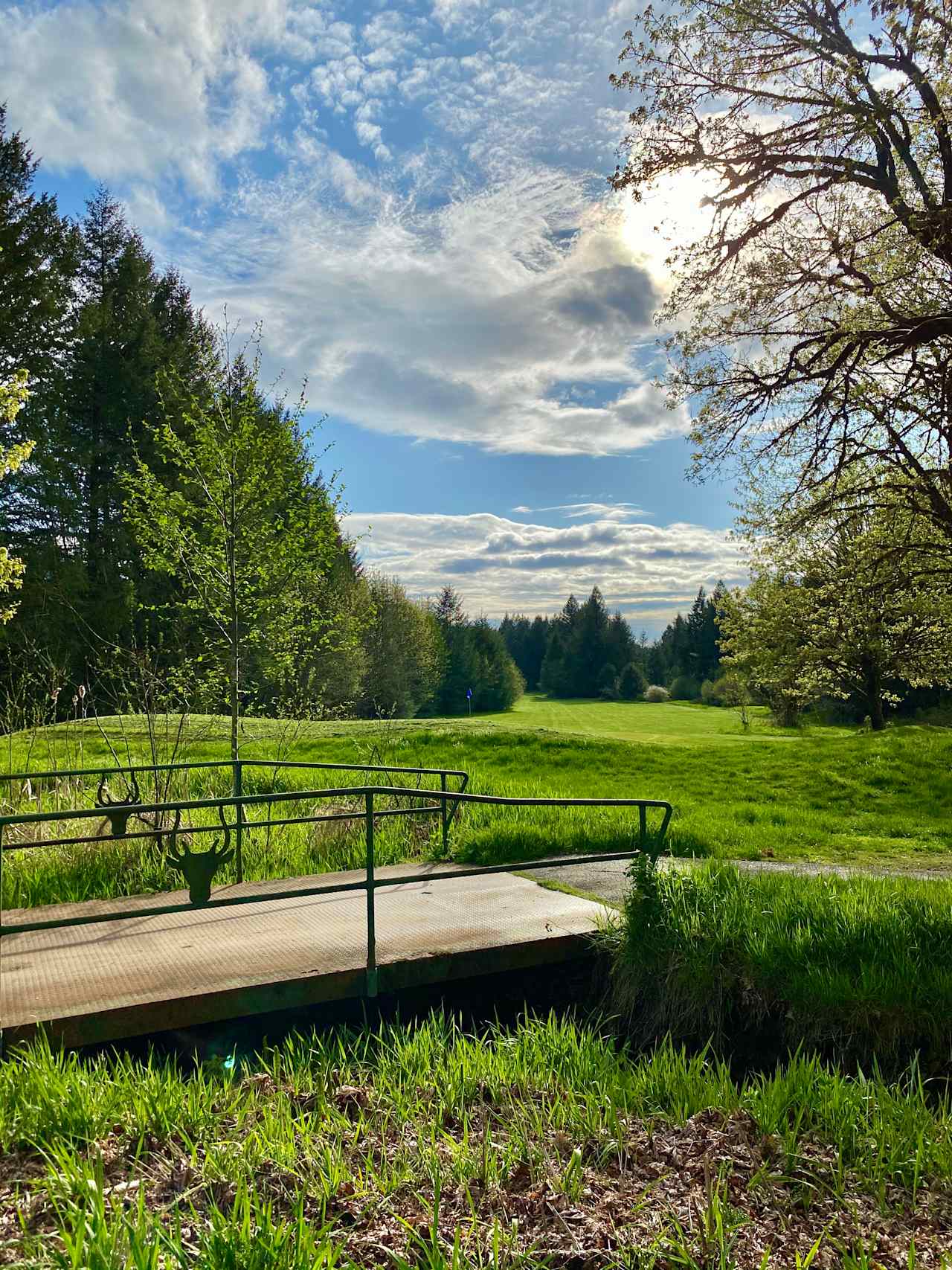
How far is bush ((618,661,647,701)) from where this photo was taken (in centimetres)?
8156

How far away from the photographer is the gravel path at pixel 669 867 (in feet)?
24.8

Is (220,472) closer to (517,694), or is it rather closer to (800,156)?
(800,156)

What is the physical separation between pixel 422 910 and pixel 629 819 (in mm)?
3996

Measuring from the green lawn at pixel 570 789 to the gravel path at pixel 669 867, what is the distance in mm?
286

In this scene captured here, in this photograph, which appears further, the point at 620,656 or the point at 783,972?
the point at 620,656

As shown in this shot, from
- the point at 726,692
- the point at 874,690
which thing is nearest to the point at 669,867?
the point at 874,690

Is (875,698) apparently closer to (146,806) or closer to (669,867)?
(669,867)

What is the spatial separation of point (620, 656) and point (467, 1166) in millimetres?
86195

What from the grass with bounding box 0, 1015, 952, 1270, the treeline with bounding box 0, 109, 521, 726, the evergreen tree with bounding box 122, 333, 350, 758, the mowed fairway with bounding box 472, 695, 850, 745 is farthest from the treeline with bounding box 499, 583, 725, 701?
the grass with bounding box 0, 1015, 952, 1270

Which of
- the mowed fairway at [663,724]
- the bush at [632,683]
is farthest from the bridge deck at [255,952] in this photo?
the bush at [632,683]

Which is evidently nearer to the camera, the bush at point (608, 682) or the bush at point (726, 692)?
the bush at point (726, 692)

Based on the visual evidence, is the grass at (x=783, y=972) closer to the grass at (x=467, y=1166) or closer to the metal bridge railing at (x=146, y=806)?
the grass at (x=467, y=1166)

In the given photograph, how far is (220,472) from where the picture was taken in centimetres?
1101

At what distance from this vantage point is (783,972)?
510 centimetres
